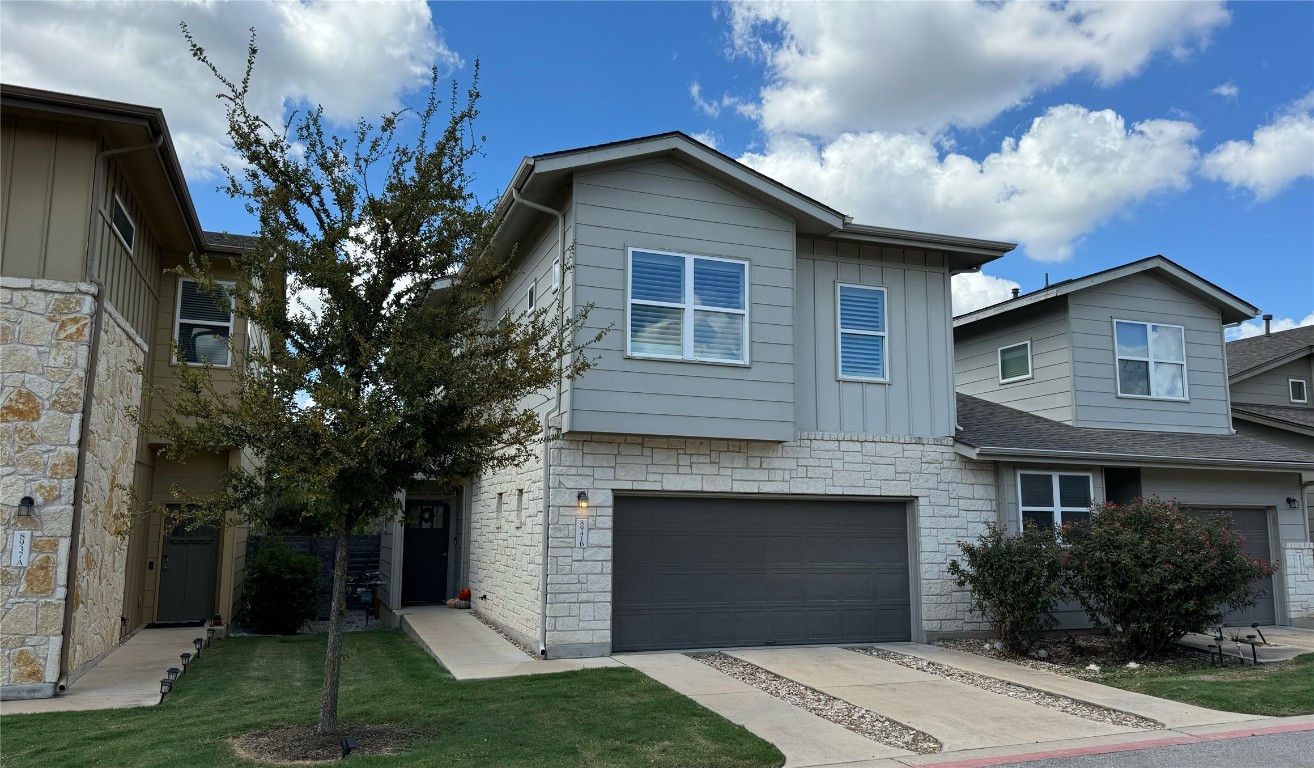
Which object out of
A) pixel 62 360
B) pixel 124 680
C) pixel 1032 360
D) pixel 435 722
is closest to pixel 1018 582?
pixel 1032 360

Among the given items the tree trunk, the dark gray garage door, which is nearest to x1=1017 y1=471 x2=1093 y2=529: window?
the dark gray garage door

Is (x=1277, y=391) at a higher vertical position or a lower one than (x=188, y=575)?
higher

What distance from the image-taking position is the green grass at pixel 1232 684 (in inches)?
344

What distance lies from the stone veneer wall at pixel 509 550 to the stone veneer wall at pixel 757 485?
0.48m

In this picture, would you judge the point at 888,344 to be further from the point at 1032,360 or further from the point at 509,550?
the point at 509,550

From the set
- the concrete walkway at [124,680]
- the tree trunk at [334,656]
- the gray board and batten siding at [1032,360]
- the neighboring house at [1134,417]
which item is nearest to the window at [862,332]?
the neighboring house at [1134,417]

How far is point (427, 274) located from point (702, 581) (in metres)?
6.33

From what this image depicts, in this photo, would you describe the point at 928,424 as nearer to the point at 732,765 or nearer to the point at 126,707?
the point at 732,765

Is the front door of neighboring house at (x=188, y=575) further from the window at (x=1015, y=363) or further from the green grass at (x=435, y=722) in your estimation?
the window at (x=1015, y=363)

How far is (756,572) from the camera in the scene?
12.2m

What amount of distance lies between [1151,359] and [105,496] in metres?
16.5

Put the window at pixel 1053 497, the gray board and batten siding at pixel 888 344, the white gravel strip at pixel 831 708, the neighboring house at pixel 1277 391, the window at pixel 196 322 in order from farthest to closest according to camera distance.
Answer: the neighboring house at pixel 1277 391
the window at pixel 196 322
the window at pixel 1053 497
the gray board and batten siding at pixel 888 344
the white gravel strip at pixel 831 708

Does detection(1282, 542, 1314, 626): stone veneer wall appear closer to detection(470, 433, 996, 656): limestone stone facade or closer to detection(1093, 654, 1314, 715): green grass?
detection(1093, 654, 1314, 715): green grass

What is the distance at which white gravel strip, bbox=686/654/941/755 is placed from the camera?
7.36 metres
